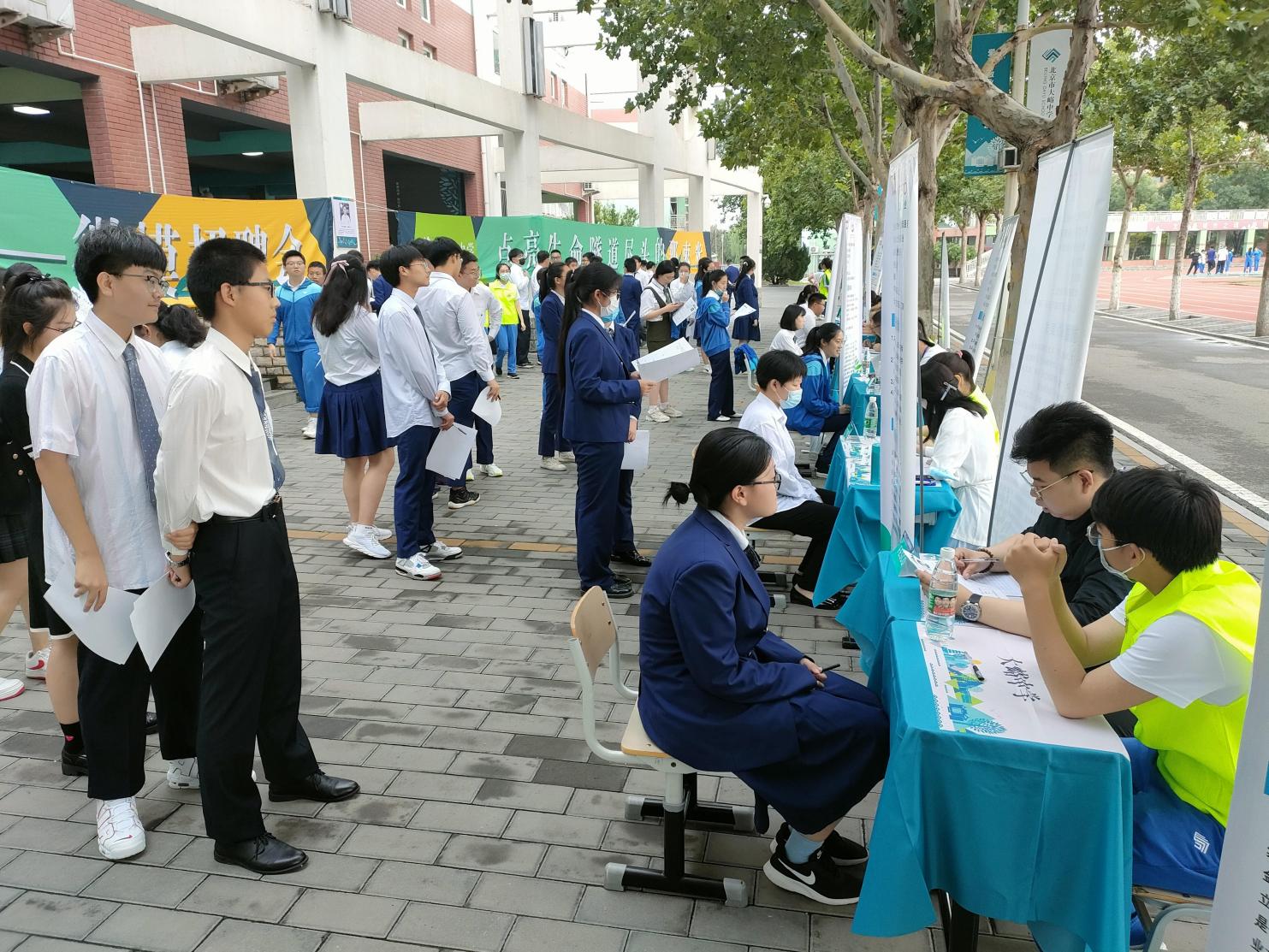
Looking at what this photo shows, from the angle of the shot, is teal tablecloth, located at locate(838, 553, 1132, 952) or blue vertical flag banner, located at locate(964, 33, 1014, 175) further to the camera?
blue vertical flag banner, located at locate(964, 33, 1014, 175)

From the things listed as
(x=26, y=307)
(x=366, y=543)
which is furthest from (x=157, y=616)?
(x=366, y=543)

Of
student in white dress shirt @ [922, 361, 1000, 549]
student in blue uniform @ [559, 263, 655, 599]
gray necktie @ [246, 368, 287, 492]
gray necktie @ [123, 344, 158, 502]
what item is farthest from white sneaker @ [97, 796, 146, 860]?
student in white dress shirt @ [922, 361, 1000, 549]

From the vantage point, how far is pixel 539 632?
172 inches

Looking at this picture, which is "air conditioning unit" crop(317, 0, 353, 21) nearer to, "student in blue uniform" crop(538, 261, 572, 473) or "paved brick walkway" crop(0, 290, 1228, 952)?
"student in blue uniform" crop(538, 261, 572, 473)

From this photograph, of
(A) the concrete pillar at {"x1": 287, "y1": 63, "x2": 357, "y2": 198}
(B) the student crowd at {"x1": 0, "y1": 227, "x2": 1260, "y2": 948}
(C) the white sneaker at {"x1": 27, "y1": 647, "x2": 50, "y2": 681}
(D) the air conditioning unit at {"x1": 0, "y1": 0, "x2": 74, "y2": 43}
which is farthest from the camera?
(A) the concrete pillar at {"x1": 287, "y1": 63, "x2": 357, "y2": 198}

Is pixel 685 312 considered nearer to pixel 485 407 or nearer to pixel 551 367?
pixel 551 367

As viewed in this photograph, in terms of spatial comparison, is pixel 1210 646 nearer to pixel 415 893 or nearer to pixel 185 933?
pixel 415 893

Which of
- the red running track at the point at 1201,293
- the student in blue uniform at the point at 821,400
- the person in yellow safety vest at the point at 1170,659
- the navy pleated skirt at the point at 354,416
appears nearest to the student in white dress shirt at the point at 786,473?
the student in blue uniform at the point at 821,400

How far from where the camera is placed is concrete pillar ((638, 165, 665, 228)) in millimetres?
21141

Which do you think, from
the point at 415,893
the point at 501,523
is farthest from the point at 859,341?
the point at 415,893

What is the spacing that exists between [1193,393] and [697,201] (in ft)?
54.2

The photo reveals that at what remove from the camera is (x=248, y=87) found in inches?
522

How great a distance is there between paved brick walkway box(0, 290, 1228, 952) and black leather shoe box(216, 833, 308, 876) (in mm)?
38

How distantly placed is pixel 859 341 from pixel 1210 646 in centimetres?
568
